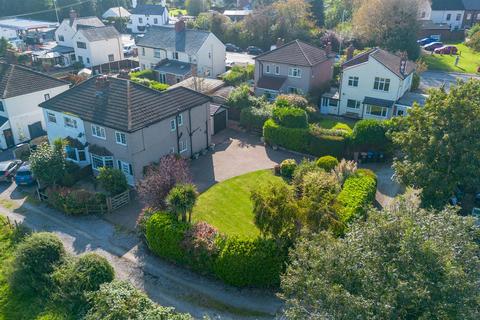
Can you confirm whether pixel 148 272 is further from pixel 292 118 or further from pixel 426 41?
pixel 426 41

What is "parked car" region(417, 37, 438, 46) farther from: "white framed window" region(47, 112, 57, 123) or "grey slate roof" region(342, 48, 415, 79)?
"white framed window" region(47, 112, 57, 123)

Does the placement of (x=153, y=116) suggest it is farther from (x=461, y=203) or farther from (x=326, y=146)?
(x=461, y=203)

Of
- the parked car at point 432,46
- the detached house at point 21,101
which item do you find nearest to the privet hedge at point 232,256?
the detached house at point 21,101

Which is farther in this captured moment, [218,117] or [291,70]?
[291,70]

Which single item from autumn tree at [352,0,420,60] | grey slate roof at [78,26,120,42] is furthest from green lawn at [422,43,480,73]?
grey slate roof at [78,26,120,42]

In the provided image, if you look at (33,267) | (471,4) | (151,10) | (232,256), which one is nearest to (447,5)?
(471,4)

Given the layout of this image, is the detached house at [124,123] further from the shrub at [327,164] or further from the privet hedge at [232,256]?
the shrub at [327,164]
